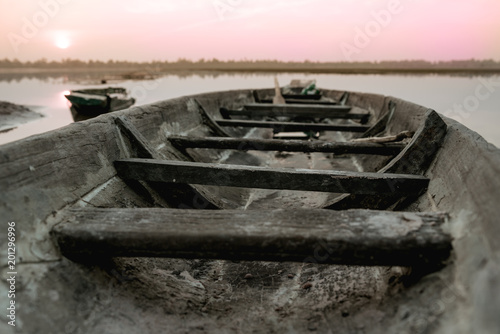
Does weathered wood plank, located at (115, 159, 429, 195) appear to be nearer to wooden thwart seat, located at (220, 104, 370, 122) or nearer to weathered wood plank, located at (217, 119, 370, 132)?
weathered wood plank, located at (217, 119, 370, 132)

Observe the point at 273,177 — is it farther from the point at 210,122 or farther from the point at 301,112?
the point at 301,112

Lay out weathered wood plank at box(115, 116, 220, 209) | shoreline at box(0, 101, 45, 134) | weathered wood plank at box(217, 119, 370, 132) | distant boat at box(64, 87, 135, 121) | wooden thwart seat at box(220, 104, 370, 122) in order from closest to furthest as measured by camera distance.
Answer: weathered wood plank at box(115, 116, 220, 209), weathered wood plank at box(217, 119, 370, 132), wooden thwart seat at box(220, 104, 370, 122), distant boat at box(64, 87, 135, 121), shoreline at box(0, 101, 45, 134)

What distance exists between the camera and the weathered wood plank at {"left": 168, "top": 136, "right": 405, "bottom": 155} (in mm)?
2395

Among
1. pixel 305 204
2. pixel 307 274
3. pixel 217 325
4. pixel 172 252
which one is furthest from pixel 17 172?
pixel 305 204

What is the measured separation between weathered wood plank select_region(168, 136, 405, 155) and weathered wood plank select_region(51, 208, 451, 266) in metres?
1.34

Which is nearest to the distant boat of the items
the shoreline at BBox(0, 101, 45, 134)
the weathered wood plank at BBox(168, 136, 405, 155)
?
the shoreline at BBox(0, 101, 45, 134)

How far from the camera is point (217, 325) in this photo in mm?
1213

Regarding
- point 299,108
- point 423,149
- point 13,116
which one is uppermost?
point 299,108

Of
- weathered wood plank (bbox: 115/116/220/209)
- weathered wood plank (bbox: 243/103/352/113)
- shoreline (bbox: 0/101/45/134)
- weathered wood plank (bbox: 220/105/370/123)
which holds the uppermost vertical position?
weathered wood plank (bbox: 243/103/352/113)

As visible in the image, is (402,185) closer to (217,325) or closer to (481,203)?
(481,203)

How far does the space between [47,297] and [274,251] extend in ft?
2.61

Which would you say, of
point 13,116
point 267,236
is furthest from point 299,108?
point 13,116

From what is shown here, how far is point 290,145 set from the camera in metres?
2.59

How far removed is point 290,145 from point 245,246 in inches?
64.3
